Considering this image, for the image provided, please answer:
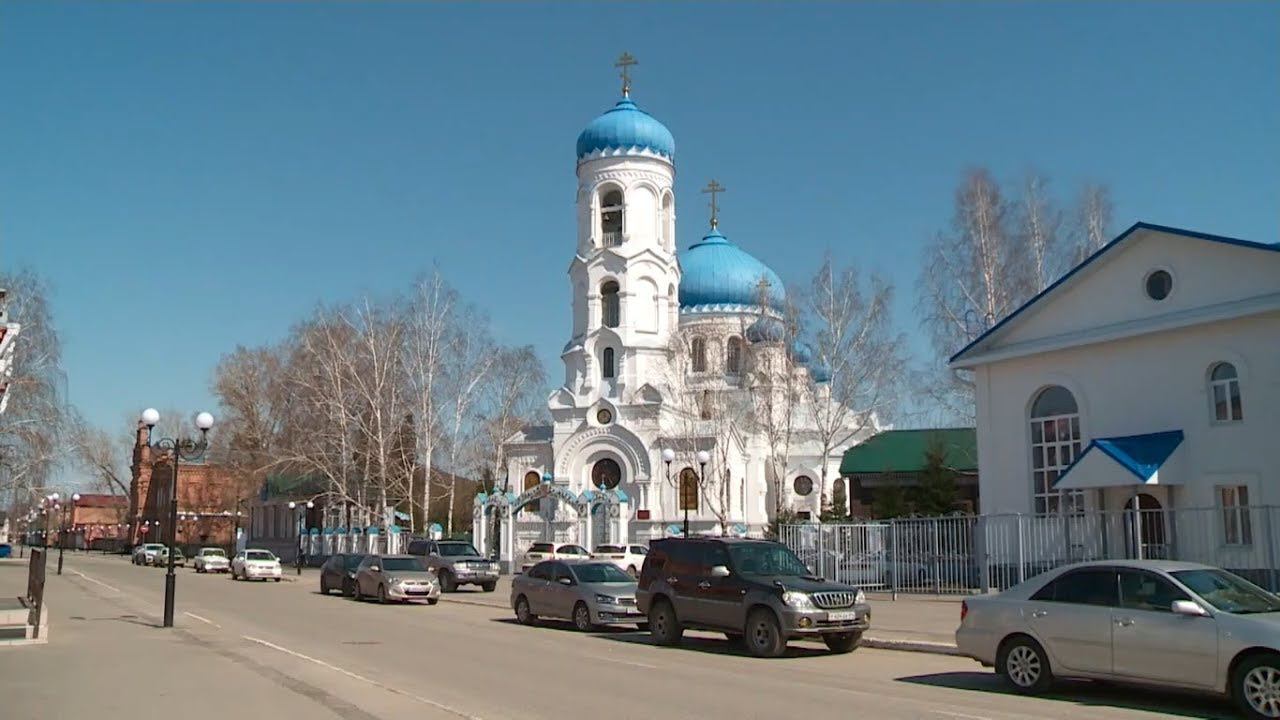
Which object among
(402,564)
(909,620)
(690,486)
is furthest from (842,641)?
(690,486)

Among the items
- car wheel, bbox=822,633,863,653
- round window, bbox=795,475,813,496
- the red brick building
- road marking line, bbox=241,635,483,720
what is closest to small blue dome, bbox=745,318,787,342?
round window, bbox=795,475,813,496

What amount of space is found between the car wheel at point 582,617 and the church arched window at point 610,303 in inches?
1321

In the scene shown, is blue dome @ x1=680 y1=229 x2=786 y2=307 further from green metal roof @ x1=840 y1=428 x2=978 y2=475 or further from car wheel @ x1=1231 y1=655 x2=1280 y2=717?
car wheel @ x1=1231 y1=655 x2=1280 y2=717

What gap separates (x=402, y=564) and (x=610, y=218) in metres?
29.4

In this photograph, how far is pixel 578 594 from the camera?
20656mm

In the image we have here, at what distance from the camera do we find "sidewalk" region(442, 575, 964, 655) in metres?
16.9

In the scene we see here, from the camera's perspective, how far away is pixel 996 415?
28234 millimetres

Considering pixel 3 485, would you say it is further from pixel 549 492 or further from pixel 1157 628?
pixel 1157 628

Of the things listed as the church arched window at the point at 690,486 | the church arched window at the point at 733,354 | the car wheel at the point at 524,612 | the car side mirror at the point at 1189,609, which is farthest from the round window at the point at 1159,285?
the church arched window at the point at 733,354

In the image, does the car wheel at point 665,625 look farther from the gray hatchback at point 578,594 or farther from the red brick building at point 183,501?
the red brick building at point 183,501

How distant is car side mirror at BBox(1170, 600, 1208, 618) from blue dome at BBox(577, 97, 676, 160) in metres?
44.8

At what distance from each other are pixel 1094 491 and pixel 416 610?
15.9 metres

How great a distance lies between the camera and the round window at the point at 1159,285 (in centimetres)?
2450

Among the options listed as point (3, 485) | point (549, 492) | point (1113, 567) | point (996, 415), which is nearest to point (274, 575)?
point (549, 492)
